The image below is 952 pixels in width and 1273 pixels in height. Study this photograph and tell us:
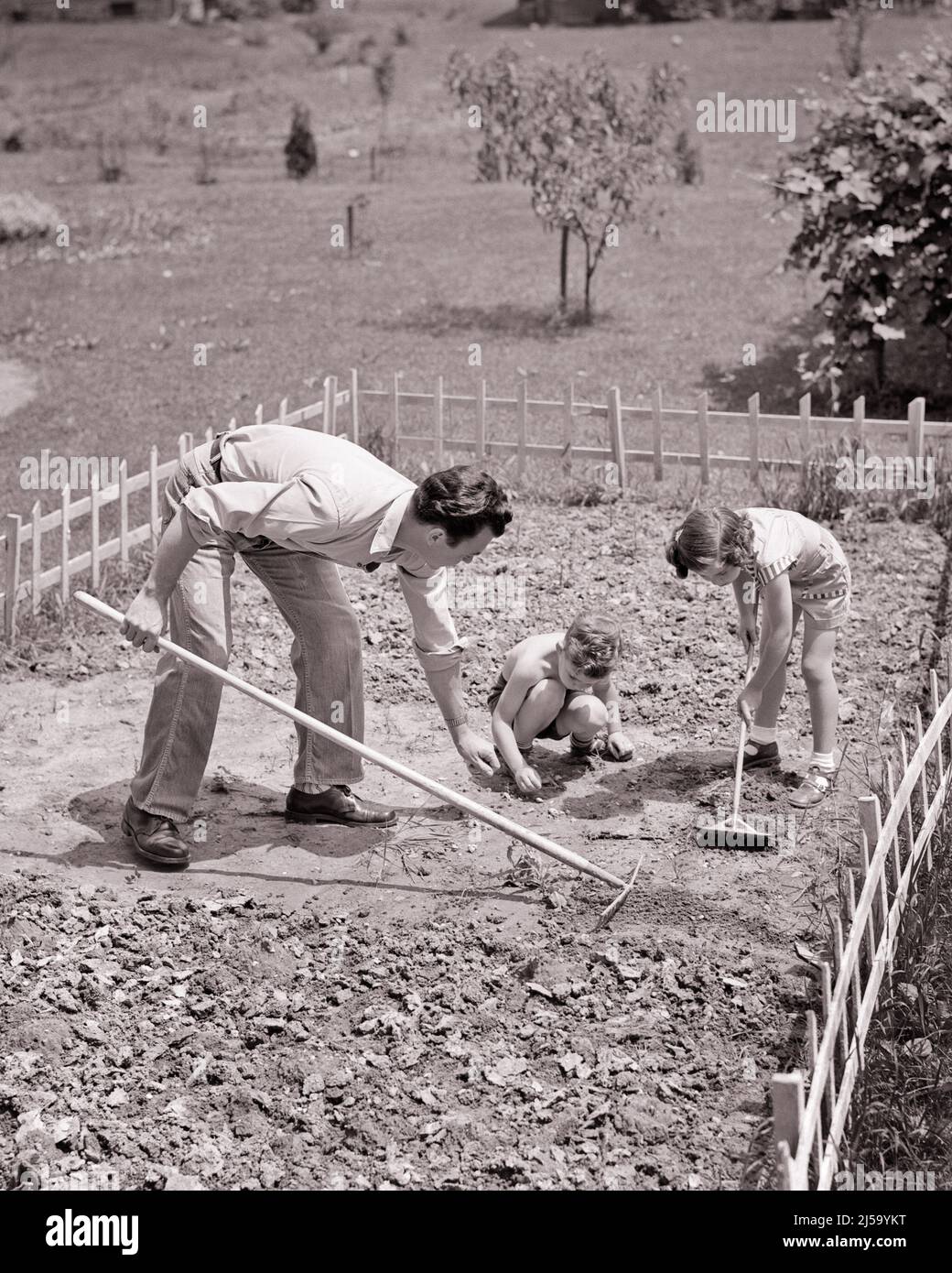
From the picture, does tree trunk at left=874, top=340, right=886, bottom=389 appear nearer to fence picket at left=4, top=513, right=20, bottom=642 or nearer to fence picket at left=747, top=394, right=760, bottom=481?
fence picket at left=747, top=394, right=760, bottom=481

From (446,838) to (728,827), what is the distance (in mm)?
1040

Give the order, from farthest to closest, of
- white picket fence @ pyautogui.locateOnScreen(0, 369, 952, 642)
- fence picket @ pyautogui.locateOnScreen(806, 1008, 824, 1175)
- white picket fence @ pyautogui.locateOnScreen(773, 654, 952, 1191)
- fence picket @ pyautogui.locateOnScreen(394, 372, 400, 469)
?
fence picket @ pyautogui.locateOnScreen(394, 372, 400, 469), white picket fence @ pyautogui.locateOnScreen(0, 369, 952, 642), fence picket @ pyautogui.locateOnScreen(806, 1008, 824, 1175), white picket fence @ pyautogui.locateOnScreen(773, 654, 952, 1191)

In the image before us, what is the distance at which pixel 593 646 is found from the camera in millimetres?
5289

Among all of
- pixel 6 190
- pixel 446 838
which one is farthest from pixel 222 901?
pixel 6 190

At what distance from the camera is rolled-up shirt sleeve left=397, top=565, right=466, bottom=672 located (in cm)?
493

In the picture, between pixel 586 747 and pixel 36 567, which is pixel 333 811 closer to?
pixel 586 747

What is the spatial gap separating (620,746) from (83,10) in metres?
47.1

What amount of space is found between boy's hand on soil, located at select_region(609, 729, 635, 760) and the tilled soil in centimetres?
8

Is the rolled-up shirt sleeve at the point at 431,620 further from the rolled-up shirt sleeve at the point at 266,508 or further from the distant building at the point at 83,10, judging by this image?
Result: the distant building at the point at 83,10

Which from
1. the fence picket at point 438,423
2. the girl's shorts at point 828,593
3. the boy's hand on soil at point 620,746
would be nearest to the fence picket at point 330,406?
the fence picket at point 438,423

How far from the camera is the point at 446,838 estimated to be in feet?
17.6

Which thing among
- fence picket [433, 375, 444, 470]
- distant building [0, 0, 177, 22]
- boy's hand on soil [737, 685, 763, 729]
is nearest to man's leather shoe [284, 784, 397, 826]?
boy's hand on soil [737, 685, 763, 729]

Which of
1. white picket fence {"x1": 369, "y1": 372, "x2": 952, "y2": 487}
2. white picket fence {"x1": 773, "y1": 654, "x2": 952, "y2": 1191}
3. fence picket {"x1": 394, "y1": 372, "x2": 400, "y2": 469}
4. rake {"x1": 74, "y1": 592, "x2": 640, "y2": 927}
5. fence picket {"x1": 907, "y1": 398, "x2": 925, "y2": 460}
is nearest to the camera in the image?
white picket fence {"x1": 773, "y1": 654, "x2": 952, "y2": 1191}
